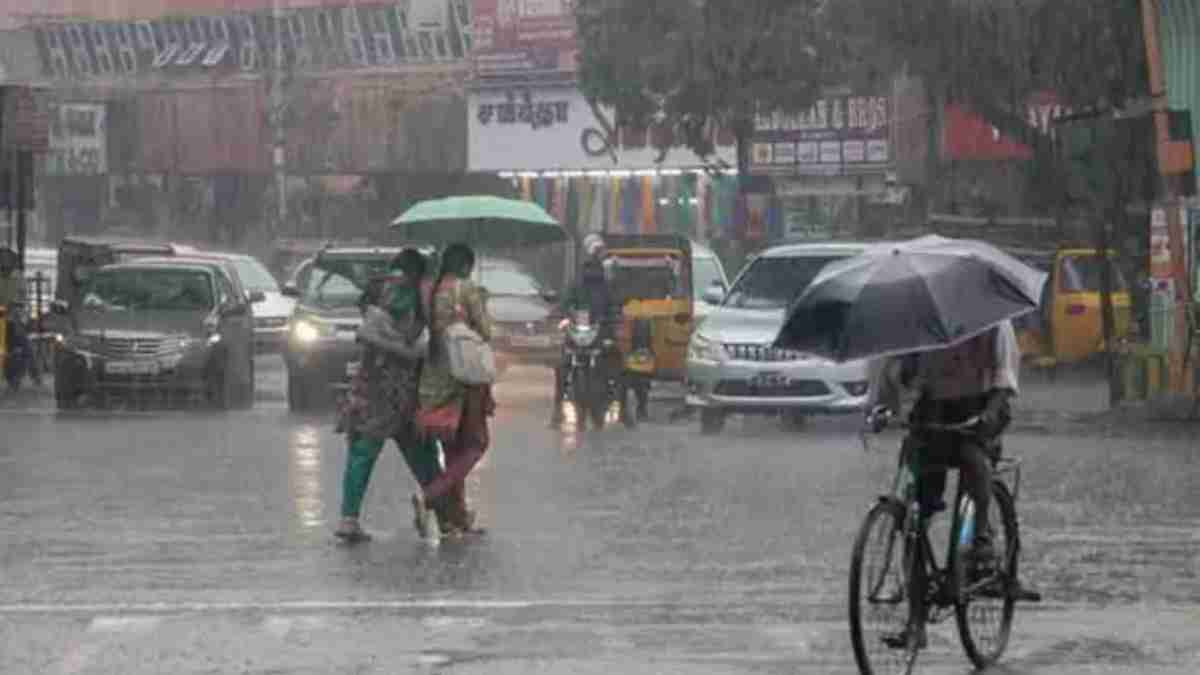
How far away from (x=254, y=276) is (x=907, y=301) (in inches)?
1414

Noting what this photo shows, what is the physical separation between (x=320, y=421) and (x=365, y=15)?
3729 cm

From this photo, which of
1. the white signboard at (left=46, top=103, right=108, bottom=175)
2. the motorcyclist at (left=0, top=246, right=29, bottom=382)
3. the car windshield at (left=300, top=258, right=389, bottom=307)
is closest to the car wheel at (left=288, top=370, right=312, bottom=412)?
the car windshield at (left=300, top=258, right=389, bottom=307)

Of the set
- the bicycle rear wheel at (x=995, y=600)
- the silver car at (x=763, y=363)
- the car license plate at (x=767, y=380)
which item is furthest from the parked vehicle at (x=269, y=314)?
the bicycle rear wheel at (x=995, y=600)

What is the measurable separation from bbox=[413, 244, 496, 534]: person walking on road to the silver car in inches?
385

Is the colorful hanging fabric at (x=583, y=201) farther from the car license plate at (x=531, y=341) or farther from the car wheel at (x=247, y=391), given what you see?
the car wheel at (x=247, y=391)

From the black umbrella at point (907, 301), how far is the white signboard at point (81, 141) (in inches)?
2293

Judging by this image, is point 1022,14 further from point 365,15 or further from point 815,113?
point 365,15

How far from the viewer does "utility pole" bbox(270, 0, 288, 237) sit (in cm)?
6519

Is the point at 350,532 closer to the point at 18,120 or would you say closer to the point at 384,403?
the point at 384,403

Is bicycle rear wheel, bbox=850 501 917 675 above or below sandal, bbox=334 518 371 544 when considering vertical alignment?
above

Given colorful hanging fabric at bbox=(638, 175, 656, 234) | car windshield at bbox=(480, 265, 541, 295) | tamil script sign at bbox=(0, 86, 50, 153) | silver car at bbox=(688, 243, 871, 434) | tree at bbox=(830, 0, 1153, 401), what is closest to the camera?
silver car at bbox=(688, 243, 871, 434)

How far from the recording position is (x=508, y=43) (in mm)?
64562

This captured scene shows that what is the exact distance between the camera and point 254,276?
153 feet

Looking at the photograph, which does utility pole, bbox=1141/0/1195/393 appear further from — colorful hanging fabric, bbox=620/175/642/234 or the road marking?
colorful hanging fabric, bbox=620/175/642/234
